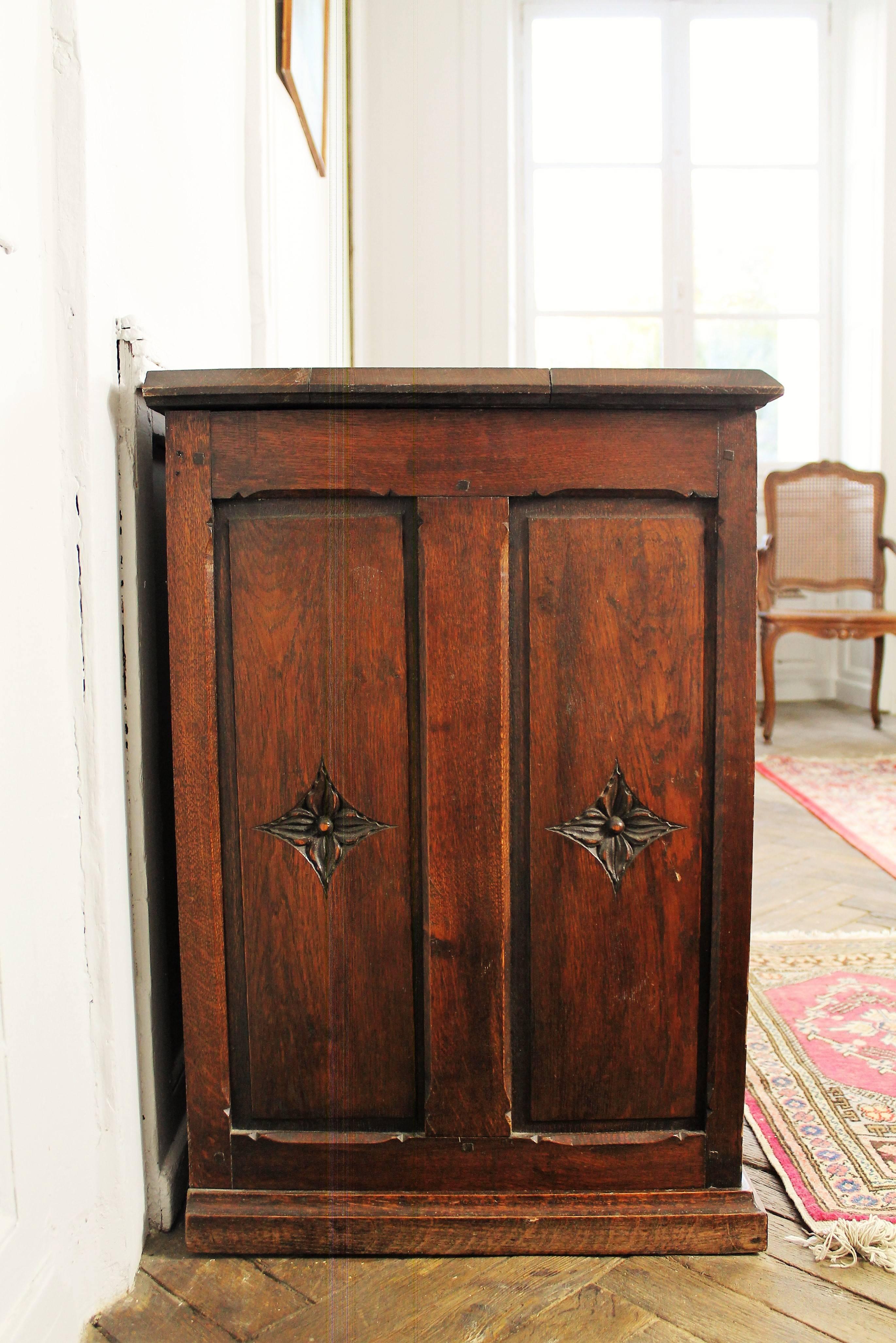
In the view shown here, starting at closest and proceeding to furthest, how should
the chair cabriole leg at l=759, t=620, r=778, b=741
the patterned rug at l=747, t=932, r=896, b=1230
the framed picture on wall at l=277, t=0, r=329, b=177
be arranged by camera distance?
the patterned rug at l=747, t=932, r=896, b=1230, the framed picture on wall at l=277, t=0, r=329, b=177, the chair cabriole leg at l=759, t=620, r=778, b=741

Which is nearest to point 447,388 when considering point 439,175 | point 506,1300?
point 506,1300

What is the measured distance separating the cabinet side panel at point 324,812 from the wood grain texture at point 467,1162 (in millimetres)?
36

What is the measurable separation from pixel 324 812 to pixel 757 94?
211 inches

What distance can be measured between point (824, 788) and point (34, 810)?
10.0ft

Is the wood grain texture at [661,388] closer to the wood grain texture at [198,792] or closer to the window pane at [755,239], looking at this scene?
the wood grain texture at [198,792]

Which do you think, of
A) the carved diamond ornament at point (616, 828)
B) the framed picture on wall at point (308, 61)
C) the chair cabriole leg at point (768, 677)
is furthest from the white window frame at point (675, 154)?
the carved diamond ornament at point (616, 828)

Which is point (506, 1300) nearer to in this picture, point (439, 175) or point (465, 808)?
point (465, 808)

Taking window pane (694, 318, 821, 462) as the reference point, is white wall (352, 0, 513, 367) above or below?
above

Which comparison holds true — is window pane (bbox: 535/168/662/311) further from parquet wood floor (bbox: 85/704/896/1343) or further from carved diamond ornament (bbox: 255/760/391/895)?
parquet wood floor (bbox: 85/704/896/1343)

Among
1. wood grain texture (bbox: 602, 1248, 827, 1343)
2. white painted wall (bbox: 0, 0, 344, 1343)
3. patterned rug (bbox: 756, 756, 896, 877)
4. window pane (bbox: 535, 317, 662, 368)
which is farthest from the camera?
window pane (bbox: 535, 317, 662, 368)

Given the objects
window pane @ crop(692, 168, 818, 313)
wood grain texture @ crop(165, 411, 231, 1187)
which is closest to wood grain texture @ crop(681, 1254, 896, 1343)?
wood grain texture @ crop(165, 411, 231, 1187)

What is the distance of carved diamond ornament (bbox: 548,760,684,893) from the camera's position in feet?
3.80

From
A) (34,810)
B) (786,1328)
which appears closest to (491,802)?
(34,810)

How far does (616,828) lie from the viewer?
116 centimetres
